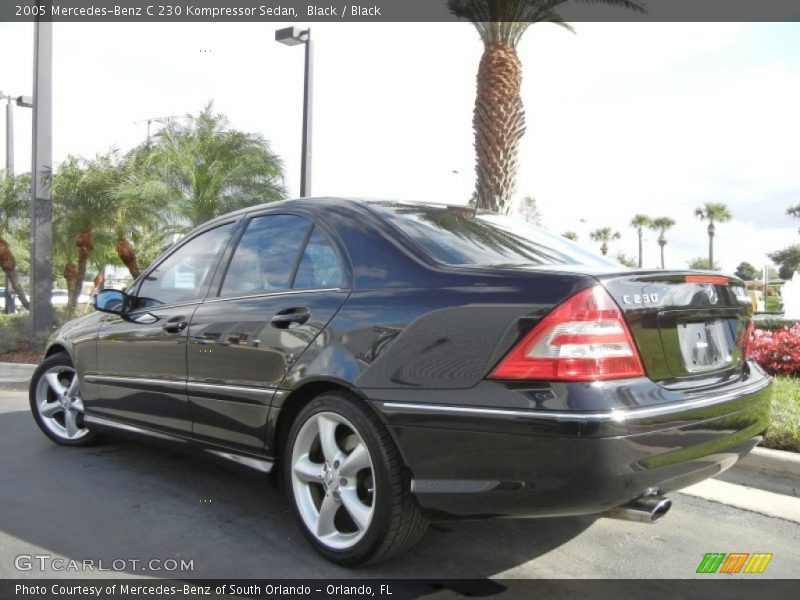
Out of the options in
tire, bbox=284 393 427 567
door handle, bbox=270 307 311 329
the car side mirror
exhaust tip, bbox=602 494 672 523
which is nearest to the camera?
exhaust tip, bbox=602 494 672 523

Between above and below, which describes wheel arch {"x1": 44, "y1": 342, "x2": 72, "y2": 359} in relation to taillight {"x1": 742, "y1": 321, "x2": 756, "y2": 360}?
below

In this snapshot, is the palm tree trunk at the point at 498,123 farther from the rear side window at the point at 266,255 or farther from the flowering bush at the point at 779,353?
the rear side window at the point at 266,255

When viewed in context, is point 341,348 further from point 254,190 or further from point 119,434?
point 254,190

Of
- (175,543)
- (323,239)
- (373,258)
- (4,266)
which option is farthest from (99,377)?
(4,266)

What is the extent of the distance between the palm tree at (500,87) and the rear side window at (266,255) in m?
7.51

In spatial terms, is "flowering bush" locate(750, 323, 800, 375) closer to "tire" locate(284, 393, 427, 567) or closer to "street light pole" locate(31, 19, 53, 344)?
"tire" locate(284, 393, 427, 567)

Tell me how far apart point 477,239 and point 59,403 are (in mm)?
3517

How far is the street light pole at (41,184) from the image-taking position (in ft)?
34.0

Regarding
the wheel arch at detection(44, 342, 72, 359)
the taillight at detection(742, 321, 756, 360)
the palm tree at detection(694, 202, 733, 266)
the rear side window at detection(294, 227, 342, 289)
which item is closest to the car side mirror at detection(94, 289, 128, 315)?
the wheel arch at detection(44, 342, 72, 359)

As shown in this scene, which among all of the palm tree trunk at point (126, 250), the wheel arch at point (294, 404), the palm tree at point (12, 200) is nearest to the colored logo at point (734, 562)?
the wheel arch at point (294, 404)

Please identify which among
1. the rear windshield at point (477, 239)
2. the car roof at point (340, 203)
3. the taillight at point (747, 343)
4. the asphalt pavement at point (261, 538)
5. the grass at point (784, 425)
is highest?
the car roof at point (340, 203)

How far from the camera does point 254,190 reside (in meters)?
15.8

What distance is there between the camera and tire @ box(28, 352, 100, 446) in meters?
4.95

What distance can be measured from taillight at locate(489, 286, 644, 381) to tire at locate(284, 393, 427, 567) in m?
0.59
